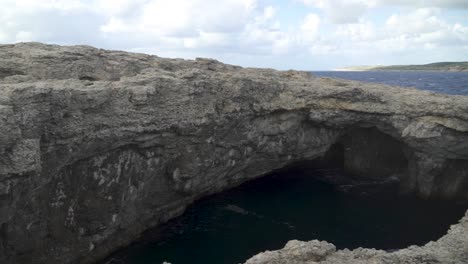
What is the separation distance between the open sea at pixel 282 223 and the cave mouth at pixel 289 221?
6cm

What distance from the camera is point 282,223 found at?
3108cm

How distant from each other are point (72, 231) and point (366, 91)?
75.0 feet

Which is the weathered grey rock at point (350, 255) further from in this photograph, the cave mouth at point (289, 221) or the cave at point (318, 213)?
A: the cave mouth at point (289, 221)

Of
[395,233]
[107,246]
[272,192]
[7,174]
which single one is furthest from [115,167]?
[395,233]

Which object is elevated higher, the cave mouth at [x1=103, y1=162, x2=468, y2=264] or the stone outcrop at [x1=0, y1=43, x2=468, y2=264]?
the stone outcrop at [x1=0, y1=43, x2=468, y2=264]

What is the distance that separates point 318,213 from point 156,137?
545 inches

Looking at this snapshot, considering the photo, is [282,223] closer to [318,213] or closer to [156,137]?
[318,213]

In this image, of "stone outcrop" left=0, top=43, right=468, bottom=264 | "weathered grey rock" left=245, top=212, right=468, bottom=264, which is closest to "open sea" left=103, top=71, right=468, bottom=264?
"stone outcrop" left=0, top=43, right=468, bottom=264

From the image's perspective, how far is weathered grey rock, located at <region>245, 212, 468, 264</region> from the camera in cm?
1531

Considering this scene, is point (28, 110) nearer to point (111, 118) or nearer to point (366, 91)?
point (111, 118)

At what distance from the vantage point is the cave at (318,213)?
27531 mm

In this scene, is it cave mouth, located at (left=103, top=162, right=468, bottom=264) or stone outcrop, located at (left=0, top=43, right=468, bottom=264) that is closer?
stone outcrop, located at (left=0, top=43, right=468, bottom=264)

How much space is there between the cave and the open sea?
6 centimetres

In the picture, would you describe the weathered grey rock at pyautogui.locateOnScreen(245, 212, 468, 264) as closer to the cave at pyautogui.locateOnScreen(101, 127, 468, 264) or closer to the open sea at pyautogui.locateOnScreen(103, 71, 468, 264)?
the cave at pyautogui.locateOnScreen(101, 127, 468, 264)
